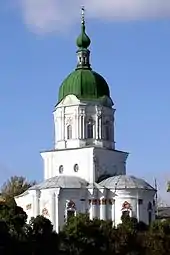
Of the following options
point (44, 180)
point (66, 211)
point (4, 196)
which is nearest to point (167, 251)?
point (66, 211)

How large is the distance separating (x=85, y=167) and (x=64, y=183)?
295cm

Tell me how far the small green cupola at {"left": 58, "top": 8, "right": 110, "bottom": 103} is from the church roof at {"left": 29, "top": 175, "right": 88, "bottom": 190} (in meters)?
6.60

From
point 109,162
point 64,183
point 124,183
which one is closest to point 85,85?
point 109,162

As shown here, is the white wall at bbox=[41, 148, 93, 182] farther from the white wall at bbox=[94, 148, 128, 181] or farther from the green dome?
the green dome

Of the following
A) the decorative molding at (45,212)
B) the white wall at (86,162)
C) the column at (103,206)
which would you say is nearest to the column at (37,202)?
the decorative molding at (45,212)

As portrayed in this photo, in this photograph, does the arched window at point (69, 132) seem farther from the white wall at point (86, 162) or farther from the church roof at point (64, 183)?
the church roof at point (64, 183)

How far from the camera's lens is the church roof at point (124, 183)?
5803 centimetres

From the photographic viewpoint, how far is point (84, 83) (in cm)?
6247

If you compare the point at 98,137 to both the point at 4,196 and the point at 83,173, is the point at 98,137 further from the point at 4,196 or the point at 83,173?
the point at 4,196

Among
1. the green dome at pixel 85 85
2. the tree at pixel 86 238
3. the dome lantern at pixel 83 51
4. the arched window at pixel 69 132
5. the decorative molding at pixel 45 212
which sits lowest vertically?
the tree at pixel 86 238

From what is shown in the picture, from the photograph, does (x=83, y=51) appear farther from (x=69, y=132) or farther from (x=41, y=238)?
(x=41, y=238)

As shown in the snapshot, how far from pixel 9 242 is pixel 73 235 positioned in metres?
6.15

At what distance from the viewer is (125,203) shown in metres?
58.1

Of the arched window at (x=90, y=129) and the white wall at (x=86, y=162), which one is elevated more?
the arched window at (x=90, y=129)
